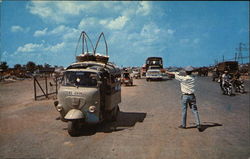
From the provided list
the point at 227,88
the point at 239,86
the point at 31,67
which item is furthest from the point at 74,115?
the point at 31,67

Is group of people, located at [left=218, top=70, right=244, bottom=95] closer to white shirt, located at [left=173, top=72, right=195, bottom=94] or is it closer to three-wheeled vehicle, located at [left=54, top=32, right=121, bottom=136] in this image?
white shirt, located at [left=173, top=72, right=195, bottom=94]

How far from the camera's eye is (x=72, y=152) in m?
5.55

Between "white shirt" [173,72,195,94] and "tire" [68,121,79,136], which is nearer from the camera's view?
"tire" [68,121,79,136]

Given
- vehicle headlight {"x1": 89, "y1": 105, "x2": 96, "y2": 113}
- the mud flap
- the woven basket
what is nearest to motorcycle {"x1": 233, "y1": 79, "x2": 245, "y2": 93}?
the woven basket

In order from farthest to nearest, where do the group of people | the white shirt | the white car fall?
the white car → the group of people → the white shirt

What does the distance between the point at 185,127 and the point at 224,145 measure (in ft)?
5.88

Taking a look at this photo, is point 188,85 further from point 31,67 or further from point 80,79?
point 31,67

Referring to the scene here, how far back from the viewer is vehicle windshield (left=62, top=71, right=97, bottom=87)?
7469mm

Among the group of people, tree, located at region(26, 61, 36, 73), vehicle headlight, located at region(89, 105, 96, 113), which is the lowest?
vehicle headlight, located at region(89, 105, 96, 113)

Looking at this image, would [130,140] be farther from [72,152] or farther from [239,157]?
[239,157]

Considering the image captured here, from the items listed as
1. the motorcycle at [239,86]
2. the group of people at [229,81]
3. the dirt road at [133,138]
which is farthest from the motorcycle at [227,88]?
the dirt road at [133,138]

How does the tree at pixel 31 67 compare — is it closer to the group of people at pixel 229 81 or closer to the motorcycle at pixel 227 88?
the group of people at pixel 229 81

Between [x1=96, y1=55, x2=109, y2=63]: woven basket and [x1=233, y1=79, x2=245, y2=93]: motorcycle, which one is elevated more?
[x1=96, y1=55, x2=109, y2=63]: woven basket

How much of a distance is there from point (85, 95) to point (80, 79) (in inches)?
28.4
